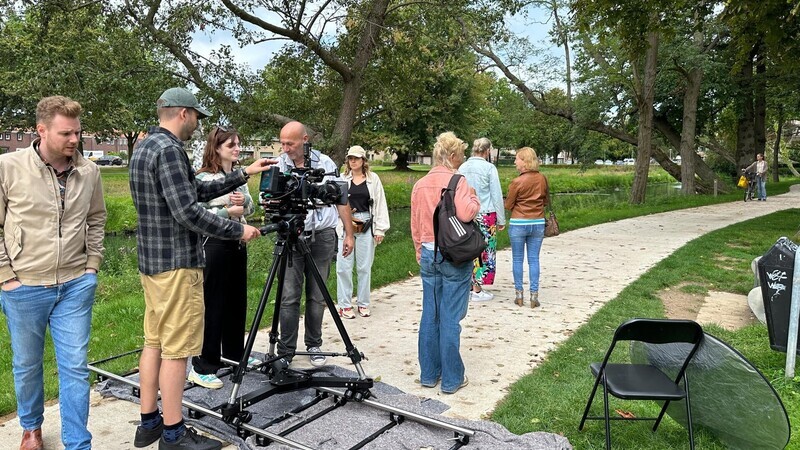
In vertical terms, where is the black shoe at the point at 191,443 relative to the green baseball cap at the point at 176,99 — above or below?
below

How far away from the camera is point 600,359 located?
495 cm

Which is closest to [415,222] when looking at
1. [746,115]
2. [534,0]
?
[534,0]

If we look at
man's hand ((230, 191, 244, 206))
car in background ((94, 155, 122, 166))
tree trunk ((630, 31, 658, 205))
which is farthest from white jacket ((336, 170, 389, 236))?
car in background ((94, 155, 122, 166))

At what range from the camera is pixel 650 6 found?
11.6 meters

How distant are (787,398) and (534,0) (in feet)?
62.0

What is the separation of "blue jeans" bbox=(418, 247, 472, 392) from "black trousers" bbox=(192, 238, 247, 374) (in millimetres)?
1371

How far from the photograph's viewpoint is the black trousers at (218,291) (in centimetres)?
423

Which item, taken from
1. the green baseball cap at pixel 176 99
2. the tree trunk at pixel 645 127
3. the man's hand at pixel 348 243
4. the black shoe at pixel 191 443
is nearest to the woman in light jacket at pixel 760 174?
the tree trunk at pixel 645 127

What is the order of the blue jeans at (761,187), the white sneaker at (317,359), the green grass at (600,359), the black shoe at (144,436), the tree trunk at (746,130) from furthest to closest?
the tree trunk at (746,130) → the blue jeans at (761,187) → the white sneaker at (317,359) → the green grass at (600,359) → the black shoe at (144,436)

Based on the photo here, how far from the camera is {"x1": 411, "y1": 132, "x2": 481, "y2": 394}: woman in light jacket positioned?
14.0ft

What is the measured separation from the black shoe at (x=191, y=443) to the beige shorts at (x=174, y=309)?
47cm

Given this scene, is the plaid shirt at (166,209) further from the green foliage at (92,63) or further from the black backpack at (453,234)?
the green foliage at (92,63)

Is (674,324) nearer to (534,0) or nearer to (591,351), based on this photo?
(591,351)

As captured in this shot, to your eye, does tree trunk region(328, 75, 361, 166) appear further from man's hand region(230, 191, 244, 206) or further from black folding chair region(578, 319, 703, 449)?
black folding chair region(578, 319, 703, 449)
